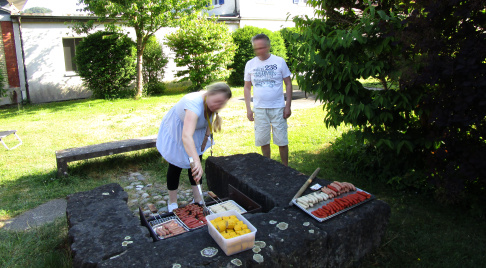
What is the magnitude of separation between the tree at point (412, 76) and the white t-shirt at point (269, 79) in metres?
0.32

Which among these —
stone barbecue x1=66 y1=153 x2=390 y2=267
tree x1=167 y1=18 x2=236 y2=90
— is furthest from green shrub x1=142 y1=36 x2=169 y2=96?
stone barbecue x1=66 y1=153 x2=390 y2=267

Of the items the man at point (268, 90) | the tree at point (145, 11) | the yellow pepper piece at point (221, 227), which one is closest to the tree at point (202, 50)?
the tree at point (145, 11)

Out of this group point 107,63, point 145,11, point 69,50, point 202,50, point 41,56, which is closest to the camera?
point 145,11

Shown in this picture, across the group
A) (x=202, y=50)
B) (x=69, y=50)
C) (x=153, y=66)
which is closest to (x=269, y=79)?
(x=202, y=50)

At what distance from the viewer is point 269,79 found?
16.1 ft

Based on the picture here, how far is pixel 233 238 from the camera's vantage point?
2.43 m

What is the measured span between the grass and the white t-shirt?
1.31 metres

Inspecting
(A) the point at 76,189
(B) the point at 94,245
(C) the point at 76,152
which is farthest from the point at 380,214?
(C) the point at 76,152

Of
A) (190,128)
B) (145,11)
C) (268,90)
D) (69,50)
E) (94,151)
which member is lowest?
(94,151)

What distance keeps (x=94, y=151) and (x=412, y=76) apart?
185 inches

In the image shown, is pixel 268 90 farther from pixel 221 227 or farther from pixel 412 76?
pixel 221 227

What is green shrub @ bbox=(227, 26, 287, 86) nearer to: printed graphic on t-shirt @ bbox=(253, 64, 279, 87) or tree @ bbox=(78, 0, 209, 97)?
tree @ bbox=(78, 0, 209, 97)

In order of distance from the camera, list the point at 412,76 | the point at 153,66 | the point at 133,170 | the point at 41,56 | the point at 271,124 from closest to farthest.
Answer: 1. the point at 412,76
2. the point at 271,124
3. the point at 133,170
4. the point at 41,56
5. the point at 153,66

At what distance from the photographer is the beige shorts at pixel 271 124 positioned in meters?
5.01
